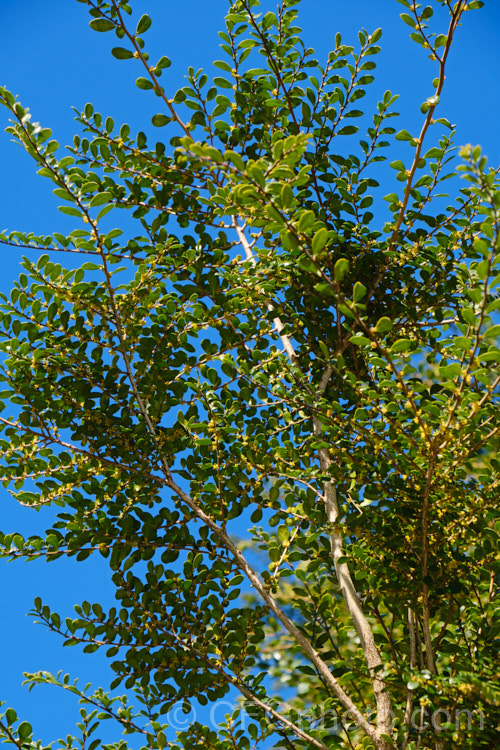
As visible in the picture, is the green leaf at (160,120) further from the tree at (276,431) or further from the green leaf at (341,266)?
the green leaf at (341,266)

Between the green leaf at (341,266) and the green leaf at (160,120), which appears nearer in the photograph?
the green leaf at (341,266)

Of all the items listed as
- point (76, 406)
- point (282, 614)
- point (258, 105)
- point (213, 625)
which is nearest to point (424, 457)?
point (282, 614)

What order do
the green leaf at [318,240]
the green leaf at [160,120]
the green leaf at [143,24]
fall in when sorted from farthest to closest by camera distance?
the green leaf at [160,120] → the green leaf at [143,24] → the green leaf at [318,240]

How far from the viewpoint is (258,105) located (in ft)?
11.1

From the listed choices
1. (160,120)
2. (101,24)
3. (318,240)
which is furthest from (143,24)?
(318,240)

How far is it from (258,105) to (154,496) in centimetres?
201

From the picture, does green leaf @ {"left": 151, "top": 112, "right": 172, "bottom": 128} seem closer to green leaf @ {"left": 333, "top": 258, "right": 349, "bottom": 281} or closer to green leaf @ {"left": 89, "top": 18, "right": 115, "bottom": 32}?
green leaf @ {"left": 89, "top": 18, "right": 115, "bottom": 32}

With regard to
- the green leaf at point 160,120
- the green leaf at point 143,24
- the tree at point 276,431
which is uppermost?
the green leaf at point 143,24

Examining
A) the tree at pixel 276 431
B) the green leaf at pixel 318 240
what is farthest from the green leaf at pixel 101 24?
the green leaf at pixel 318 240

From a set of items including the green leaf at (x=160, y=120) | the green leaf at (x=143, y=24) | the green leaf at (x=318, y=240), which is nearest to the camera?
the green leaf at (x=318, y=240)

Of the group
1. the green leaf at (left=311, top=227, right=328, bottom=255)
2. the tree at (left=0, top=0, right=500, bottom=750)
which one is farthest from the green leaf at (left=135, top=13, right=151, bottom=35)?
the green leaf at (left=311, top=227, right=328, bottom=255)

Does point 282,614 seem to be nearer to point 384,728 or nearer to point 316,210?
point 384,728

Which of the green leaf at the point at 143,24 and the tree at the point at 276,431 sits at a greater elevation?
the green leaf at the point at 143,24

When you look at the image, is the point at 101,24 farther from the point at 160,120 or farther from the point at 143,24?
the point at 160,120
